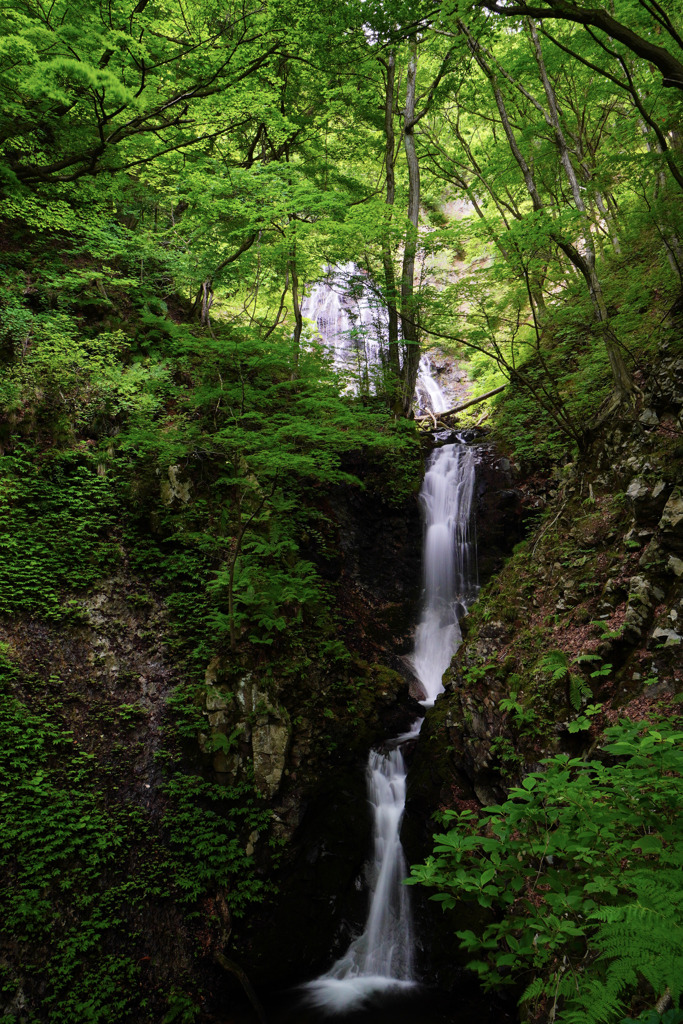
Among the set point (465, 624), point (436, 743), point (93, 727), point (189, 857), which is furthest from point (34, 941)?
point (465, 624)

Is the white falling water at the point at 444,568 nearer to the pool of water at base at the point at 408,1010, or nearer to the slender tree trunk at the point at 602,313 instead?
the slender tree trunk at the point at 602,313

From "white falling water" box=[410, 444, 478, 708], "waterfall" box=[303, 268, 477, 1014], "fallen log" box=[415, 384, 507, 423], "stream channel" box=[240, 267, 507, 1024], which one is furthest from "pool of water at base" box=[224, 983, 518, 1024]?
"fallen log" box=[415, 384, 507, 423]

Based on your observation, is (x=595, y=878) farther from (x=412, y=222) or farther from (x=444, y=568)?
(x=412, y=222)

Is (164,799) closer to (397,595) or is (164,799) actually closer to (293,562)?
(293,562)

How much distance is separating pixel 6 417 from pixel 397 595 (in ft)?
24.1

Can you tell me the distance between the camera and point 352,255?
938cm

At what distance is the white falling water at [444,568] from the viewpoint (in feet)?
31.2

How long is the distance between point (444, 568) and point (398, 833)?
478cm

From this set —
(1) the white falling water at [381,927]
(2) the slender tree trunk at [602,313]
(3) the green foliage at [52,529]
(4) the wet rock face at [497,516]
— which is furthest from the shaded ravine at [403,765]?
(3) the green foliage at [52,529]

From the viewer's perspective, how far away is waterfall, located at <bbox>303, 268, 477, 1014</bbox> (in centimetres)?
563

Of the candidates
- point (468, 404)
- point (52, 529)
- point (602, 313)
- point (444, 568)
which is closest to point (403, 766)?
point (444, 568)

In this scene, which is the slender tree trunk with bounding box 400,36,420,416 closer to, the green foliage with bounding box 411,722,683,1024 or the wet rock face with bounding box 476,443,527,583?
the wet rock face with bounding box 476,443,527,583

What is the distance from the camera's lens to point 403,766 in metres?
7.41

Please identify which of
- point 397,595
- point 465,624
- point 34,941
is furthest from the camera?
point 397,595
